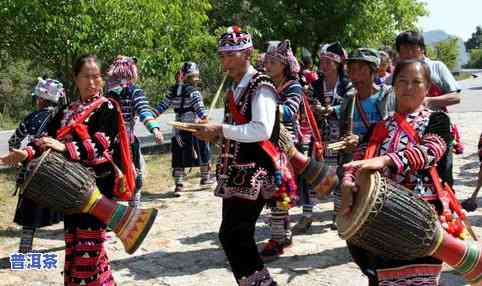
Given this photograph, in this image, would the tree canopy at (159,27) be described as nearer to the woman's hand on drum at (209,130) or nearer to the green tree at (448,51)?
the woman's hand on drum at (209,130)

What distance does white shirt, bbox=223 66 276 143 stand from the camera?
3807 millimetres

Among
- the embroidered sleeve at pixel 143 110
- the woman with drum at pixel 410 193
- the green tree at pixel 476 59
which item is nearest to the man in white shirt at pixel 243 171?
the woman with drum at pixel 410 193

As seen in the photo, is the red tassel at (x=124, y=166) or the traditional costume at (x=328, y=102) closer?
the red tassel at (x=124, y=166)

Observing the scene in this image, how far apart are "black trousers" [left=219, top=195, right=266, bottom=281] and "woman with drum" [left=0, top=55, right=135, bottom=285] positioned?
847mm

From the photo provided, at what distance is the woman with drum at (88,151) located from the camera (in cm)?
410

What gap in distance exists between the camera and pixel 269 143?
160 inches

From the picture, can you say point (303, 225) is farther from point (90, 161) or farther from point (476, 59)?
point (476, 59)

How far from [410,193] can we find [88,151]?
6.99ft

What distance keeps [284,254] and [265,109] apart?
227 centimetres

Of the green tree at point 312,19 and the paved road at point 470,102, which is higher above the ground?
the green tree at point 312,19

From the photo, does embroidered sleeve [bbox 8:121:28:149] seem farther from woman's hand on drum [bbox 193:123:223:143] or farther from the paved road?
the paved road

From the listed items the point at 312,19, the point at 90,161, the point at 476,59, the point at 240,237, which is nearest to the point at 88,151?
the point at 90,161

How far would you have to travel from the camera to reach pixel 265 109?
3.87 m

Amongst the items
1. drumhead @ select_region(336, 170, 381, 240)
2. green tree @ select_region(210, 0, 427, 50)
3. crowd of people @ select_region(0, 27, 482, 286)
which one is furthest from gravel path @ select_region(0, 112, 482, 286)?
green tree @ select_region(210, 0, 427, 50)
